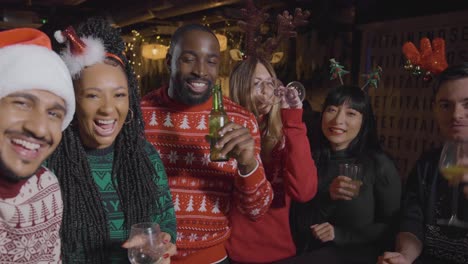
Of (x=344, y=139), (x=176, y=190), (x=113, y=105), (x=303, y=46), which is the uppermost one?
(x=303, y=46)

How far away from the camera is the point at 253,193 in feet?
6.45

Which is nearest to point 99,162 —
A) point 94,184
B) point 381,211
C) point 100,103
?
point 94,184

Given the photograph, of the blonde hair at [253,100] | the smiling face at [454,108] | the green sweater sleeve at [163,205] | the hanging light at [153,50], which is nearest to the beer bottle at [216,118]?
the green sweater sleeve at [163,205]

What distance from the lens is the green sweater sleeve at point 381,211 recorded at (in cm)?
238

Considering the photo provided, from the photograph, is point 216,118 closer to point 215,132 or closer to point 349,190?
point 215,132

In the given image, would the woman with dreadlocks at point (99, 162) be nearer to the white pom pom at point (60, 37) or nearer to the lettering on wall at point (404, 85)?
the white pom pom at point (60, 37)

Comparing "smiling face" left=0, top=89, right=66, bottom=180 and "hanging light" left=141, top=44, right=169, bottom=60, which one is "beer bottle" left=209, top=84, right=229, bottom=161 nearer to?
"smiling face" left=0, top=89, right=66, bottom=180

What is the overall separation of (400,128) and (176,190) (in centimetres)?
404

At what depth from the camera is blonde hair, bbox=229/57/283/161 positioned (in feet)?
8.27

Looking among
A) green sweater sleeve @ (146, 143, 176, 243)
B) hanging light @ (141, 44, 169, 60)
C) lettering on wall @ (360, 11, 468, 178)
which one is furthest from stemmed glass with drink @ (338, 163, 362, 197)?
hanging light @ (141, 44, 169, 60)

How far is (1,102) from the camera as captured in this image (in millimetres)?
1215

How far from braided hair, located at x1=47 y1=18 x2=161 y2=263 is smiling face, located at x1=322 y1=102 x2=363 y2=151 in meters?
1.28

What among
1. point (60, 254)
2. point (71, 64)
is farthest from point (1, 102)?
point (60, 254)

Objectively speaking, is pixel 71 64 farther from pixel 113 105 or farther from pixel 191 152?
pixel 191 152
